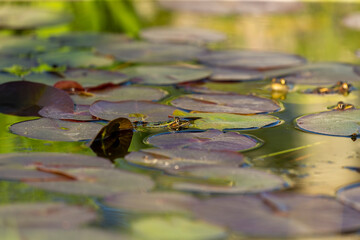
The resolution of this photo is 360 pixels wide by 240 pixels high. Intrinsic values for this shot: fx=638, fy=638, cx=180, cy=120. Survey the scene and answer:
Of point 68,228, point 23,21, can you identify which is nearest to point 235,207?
point 68,228

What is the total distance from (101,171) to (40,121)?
0.45 meters

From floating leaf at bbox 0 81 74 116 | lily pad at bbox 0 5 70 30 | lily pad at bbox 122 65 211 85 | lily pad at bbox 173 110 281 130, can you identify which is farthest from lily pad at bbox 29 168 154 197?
lily pad at bbox 0 5 70 30

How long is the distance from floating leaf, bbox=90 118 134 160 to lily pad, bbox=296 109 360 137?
0.46 meters

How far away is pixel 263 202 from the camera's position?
1136 millimetres

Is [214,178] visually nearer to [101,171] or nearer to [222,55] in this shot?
[101,171]

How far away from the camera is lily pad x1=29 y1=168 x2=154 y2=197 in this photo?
46.3 inches

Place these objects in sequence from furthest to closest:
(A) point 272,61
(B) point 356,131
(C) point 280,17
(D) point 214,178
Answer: (C) point 280,17 < (A) point 272,61 < (B) point 356,131 < (D) point 214,178

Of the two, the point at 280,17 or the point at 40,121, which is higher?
the point at 280,17

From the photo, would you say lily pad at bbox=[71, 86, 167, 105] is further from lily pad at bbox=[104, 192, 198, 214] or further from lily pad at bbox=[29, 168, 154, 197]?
lily pad at bbox=[104, 192, 198, 214]

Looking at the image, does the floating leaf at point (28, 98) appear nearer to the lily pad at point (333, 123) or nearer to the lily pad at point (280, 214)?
the lily pad at point (333, 123)

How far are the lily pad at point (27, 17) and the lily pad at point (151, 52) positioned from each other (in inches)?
27.4

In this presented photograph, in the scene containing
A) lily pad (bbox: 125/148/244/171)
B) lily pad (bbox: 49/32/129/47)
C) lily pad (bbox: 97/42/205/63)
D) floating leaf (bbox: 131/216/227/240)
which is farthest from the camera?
lily pad (bbox: 49/32/129/47)

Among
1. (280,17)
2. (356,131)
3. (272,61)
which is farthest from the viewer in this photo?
(280,17)

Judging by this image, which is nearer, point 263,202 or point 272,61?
point 263,202
